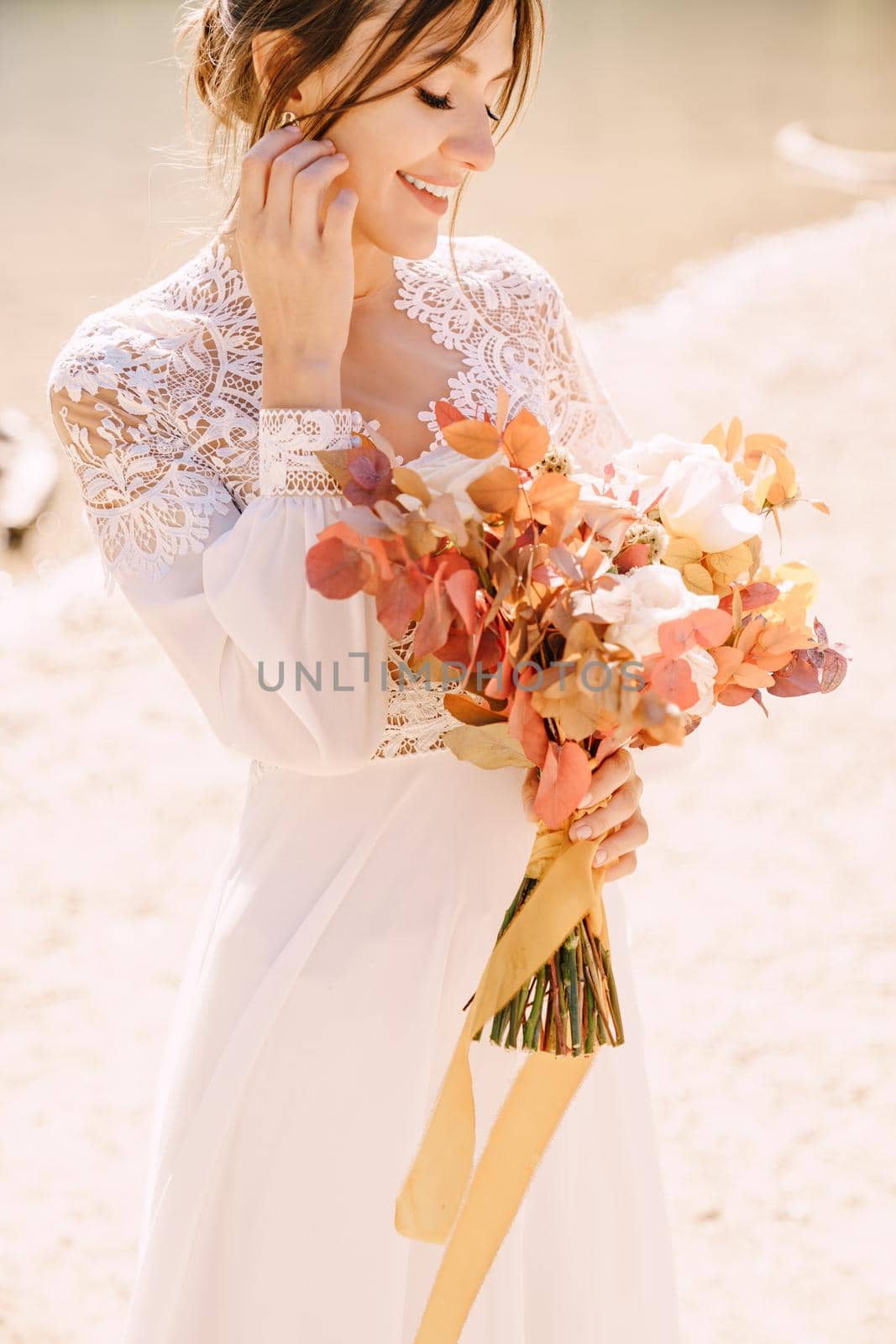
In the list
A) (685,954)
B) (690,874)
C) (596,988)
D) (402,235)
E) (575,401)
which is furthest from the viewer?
(690,874)

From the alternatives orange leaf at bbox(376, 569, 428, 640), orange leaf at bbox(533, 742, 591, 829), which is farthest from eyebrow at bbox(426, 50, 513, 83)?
orange leaf at bbox(533, 742, 591, 829)

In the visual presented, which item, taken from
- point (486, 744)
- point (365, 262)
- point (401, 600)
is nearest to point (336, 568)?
point (401, 600)

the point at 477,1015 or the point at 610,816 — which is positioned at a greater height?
the point at 610,816

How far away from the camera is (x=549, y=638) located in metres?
1.37

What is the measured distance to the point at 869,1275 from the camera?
2.99 meters

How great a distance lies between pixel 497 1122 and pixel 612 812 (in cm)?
42

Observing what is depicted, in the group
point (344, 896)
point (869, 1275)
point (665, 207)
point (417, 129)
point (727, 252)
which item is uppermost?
point (665, 207)

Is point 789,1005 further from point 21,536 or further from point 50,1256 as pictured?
point 21,536

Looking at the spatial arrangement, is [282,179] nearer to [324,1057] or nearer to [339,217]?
[339,217]

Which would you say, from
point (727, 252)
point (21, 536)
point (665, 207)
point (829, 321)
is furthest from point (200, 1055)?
point (665, 207)

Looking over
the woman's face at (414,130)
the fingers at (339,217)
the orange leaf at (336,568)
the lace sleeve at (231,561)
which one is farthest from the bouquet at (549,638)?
the woman's face at (414,130)

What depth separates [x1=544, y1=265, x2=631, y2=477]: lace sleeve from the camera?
2.05m

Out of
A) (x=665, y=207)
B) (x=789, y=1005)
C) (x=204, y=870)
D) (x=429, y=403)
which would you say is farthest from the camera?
(x=665, y=207)

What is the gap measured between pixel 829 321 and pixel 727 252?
3.25 metres
